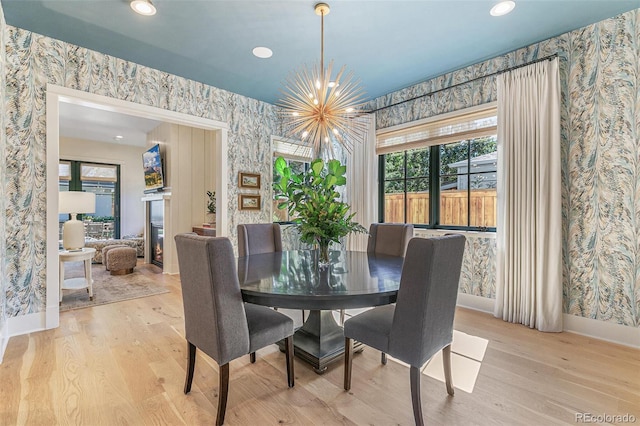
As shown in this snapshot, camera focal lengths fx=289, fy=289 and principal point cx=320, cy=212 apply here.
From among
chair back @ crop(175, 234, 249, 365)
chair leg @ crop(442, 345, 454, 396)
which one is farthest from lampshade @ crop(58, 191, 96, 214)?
chair leg @ crop(442, 345, 454, 396)

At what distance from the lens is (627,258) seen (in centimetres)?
251

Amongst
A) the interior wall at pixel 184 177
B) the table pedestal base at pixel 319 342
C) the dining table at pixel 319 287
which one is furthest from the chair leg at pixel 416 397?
the interior wall at pixel 184 177

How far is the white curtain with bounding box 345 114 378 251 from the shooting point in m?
4.38

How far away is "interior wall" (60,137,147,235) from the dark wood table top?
6802mm

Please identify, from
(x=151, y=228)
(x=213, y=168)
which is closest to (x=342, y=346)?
(x=213, y=168)

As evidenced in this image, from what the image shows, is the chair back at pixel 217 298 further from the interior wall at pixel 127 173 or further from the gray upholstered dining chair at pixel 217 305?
the interior wall at pixel 127 173

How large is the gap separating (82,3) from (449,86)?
3.68 metres

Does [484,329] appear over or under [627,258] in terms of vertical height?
under

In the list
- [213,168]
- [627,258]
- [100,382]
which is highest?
[213,168]

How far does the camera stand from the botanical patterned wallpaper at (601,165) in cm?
248

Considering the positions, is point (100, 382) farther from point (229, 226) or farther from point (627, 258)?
point (627, 258)

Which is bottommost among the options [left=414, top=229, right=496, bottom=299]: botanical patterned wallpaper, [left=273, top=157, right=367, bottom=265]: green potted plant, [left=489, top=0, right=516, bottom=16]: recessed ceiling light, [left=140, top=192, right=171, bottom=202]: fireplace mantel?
[left=414, top=229, right=496, bottom=299]: botanical patterned wallpaper

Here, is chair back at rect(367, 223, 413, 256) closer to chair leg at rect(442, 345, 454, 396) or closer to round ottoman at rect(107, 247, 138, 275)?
chair leg at rect(442, 345, 454, 396)

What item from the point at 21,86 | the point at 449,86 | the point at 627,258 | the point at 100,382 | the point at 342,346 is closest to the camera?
the point at 100,382
